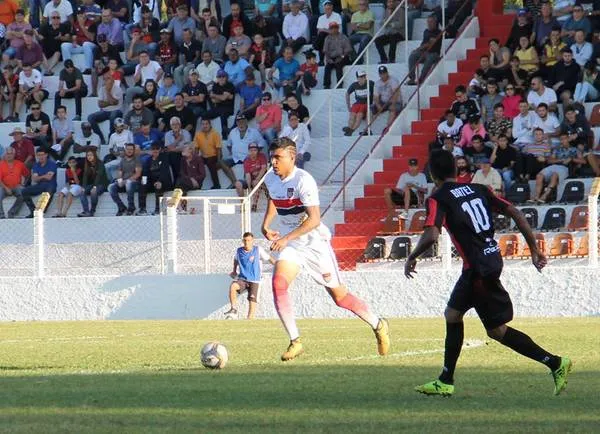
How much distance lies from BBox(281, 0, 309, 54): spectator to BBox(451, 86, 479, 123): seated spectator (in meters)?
4.84

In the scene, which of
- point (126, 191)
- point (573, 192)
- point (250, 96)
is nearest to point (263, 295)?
point (126, 191)

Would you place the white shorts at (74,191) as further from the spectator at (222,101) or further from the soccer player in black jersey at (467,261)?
the soccer player in black jersey at (467,261)

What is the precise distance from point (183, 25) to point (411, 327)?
14.7 m

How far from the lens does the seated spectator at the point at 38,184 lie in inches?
1110

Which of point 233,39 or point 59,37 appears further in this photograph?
point 59,37

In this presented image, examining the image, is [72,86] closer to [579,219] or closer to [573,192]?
[573,192]

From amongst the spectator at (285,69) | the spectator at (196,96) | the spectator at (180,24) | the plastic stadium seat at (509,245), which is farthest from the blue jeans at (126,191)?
the plastic stadium seat at (509,245)

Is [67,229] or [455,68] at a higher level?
[455,68]

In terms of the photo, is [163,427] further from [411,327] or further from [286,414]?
[411,327]

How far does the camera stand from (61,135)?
30.2 meters

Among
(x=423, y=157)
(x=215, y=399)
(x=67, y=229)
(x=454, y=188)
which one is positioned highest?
(x=454, y=188)

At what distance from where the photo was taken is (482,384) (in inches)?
384

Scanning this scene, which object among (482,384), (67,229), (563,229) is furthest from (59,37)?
(482,384)

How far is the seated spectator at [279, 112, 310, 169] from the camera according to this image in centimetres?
2681
